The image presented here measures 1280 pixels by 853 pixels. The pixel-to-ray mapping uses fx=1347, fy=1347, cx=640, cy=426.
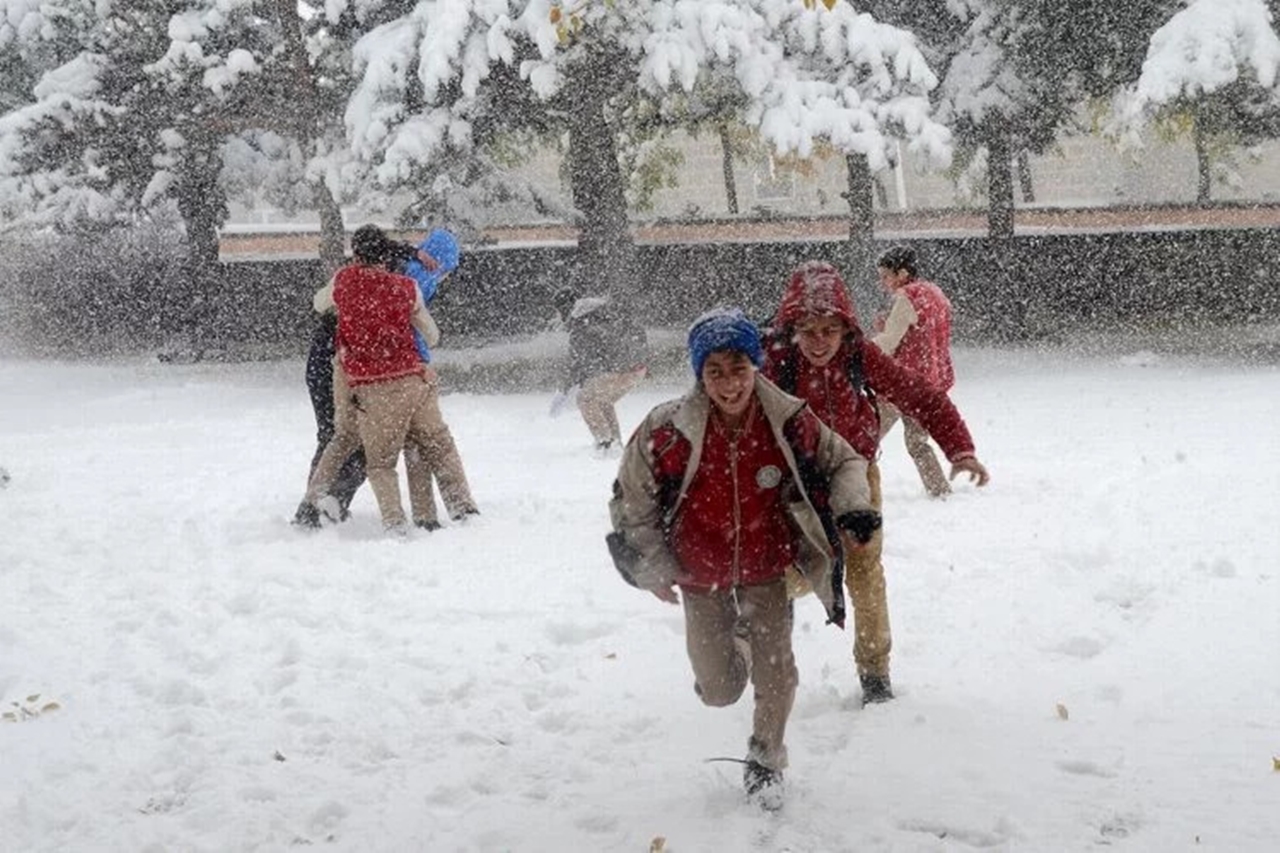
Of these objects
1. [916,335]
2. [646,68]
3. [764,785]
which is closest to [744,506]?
[764,785]

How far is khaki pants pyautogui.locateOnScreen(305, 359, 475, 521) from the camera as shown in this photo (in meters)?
7.70


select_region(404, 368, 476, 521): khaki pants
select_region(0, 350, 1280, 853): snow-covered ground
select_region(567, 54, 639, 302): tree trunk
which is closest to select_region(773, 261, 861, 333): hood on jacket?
select_region(0, 350, 1280, 853): snow-covered ground

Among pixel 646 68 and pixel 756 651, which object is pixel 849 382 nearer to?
pixel 756 651

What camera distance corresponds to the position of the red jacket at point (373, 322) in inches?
287

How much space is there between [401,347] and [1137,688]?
14.0ft

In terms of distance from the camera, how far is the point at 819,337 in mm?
4477

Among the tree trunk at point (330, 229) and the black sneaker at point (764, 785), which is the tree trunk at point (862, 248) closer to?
the tree trunk at point (330, 229)

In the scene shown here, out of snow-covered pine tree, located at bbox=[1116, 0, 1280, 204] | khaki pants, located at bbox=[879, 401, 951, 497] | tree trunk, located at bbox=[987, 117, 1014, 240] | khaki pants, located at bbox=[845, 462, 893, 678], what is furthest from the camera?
tree trunk, located at bbox=[987, 117, 1014, 240]

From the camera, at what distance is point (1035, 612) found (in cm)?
589

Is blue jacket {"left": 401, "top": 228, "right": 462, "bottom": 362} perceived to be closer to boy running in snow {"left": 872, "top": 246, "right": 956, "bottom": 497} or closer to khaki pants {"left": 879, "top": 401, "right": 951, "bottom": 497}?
boy running in snow {"left": 872, "top": 246, "right": 956, "bottom": 497}

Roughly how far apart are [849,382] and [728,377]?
964mm

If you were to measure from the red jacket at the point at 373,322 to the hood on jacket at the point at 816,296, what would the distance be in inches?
133

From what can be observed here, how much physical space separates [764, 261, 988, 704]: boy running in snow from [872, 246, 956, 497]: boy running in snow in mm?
3017

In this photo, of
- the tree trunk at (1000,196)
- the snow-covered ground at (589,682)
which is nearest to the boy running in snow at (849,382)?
the snow-covered ground at (589,682)
